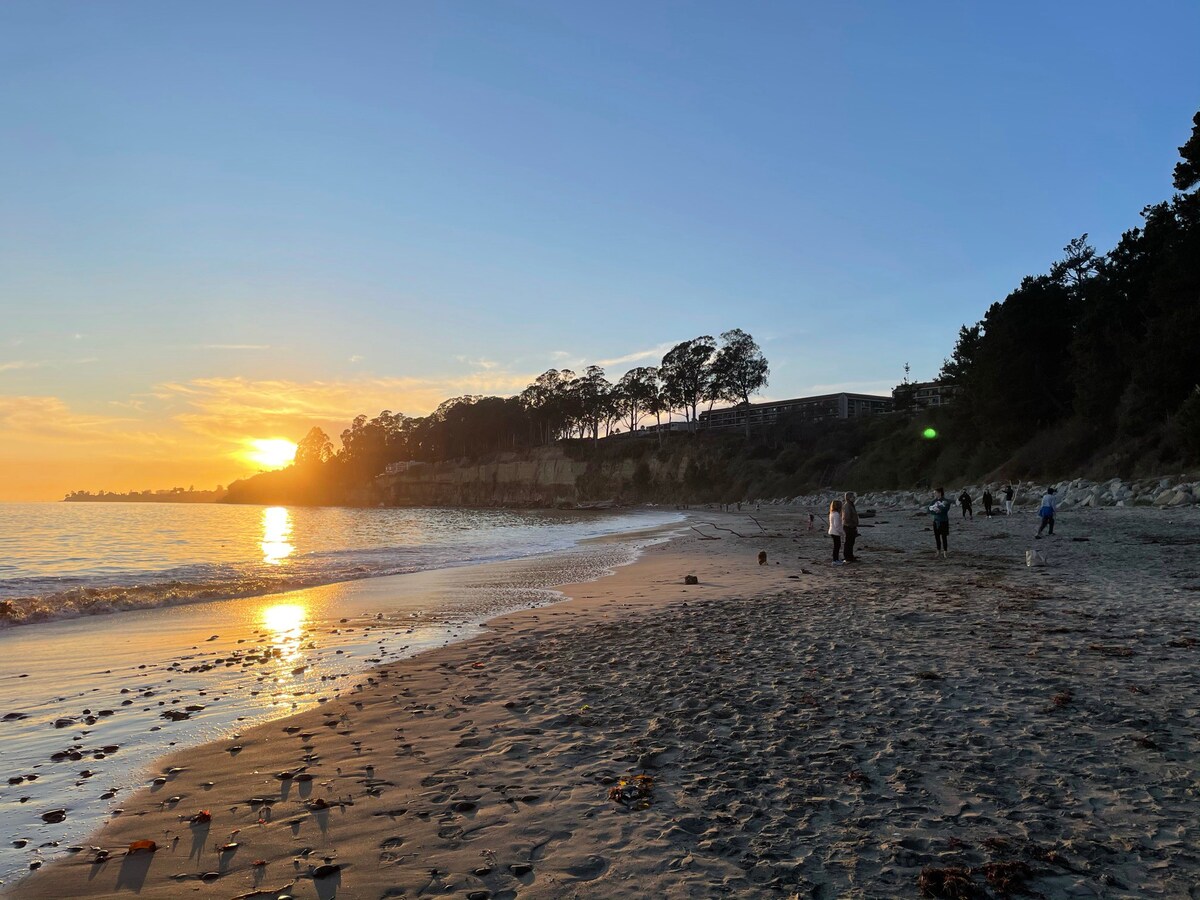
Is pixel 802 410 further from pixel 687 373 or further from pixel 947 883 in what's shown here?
pixel 947 883

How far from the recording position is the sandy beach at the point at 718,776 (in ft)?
12.1

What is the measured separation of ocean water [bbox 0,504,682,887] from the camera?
546cm

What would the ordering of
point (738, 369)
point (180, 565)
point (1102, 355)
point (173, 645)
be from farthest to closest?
point (738, 369) → point (1102, 355) → point (180, 565) → point (173, 645)

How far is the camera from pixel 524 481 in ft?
426

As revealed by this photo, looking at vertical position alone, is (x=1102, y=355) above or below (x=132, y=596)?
above

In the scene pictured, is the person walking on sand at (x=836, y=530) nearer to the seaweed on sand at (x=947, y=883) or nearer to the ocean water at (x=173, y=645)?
the ocean water at (x=173, y=645)

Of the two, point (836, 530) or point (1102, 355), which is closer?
point (836, 530)

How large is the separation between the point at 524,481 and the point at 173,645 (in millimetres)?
119053

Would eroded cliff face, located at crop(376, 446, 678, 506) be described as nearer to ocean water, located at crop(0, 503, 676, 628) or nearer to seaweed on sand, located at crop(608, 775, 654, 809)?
ocean water, located at crop(0, 503, 676, 628)

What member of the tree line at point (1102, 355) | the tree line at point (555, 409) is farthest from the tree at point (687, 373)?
the tree line at point (1102, 355)

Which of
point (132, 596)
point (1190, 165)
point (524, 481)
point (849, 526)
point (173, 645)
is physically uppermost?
point (1190, 165)

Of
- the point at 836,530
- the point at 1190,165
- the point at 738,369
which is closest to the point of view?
the point at 836,530

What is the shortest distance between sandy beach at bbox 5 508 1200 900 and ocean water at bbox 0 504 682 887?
43 centimetres

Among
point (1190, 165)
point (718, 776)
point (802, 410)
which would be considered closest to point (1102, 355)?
point (1190, 165)
